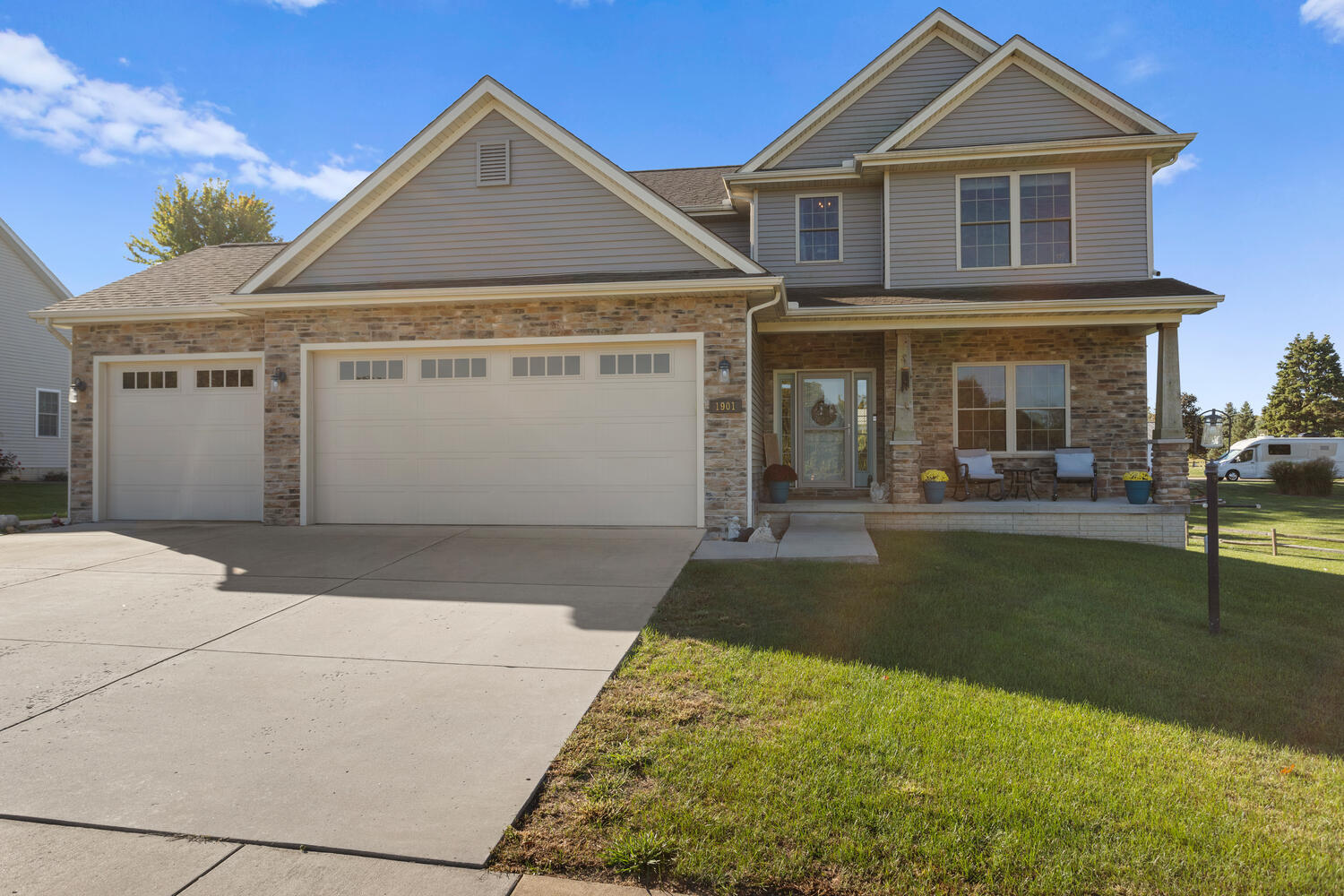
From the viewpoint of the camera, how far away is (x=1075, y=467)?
1165 cm

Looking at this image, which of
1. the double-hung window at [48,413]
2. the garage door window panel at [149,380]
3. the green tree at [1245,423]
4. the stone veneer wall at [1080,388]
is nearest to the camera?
the garage door window panel at [149,380]

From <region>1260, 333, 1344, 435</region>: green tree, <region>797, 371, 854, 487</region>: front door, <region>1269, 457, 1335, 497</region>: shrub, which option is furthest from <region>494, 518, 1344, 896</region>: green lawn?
<region>1260, 333, 1344, 435</region>: green tree

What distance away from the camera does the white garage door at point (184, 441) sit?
1093cm

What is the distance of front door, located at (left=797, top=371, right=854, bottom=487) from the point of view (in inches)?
512

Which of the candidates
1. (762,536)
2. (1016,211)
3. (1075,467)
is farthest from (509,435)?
(1016,211)

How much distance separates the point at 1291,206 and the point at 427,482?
23.9 metres

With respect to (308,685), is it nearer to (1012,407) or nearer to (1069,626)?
(1069,626)

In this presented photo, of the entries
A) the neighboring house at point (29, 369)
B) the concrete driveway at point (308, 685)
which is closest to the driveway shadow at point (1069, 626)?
the concrete driveway at point (308, 685)

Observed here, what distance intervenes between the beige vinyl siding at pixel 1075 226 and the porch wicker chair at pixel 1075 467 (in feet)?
9.64

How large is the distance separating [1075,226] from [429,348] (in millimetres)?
10588

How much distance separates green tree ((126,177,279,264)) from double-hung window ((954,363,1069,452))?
34.8 meters

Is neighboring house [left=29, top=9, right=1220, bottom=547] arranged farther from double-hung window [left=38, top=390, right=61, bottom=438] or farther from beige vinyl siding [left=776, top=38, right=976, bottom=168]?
double-hung window [left=38, top=390, right=61, bottom=438]

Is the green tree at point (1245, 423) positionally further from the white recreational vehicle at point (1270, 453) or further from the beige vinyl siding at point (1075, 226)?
the beige vinyl siding at point (1075, 226)

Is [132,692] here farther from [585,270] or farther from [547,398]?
[585,270]
